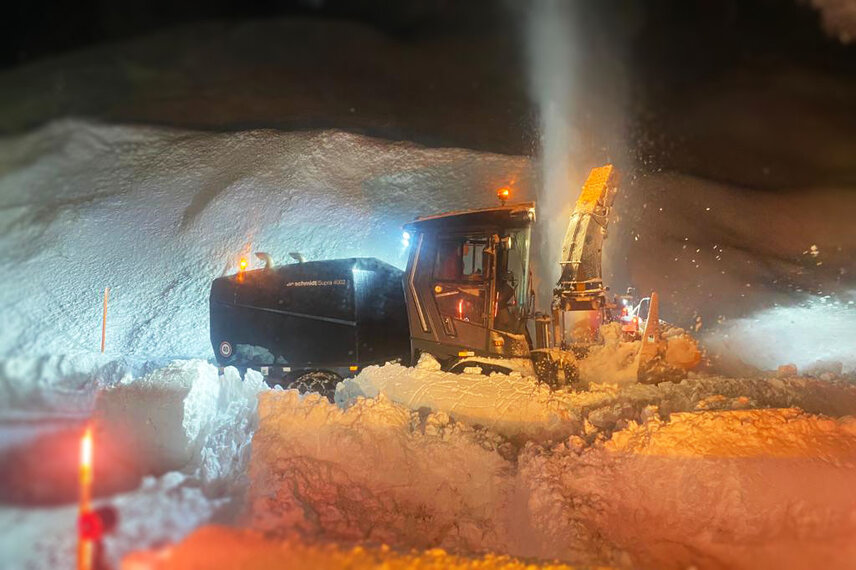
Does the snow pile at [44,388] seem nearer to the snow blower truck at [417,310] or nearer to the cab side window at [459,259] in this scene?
the snow blower truck at [417,310]

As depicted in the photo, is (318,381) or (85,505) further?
(318,381)

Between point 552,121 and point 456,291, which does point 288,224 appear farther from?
point 552,121

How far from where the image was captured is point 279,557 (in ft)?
8.91

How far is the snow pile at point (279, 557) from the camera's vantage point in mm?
2670

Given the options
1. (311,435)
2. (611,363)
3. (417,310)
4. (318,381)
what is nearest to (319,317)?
(318,381)

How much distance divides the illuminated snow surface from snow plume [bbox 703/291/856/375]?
0.63m

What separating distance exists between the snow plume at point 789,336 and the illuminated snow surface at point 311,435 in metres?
0.63

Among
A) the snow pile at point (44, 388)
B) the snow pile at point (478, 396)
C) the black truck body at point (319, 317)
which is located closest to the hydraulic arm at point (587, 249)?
the snow pile at point (478, 396)

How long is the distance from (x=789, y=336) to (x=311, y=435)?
12287 mm

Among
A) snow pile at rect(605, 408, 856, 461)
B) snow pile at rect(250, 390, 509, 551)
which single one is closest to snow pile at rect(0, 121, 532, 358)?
snow pile at rect(250, 390, 509, 551)

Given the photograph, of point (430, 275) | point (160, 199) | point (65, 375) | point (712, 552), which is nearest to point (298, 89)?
point (160, 199)

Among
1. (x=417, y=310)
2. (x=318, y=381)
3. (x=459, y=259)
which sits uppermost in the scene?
(x=459, y=259)

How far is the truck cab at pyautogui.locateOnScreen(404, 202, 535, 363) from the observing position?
24.3 feet

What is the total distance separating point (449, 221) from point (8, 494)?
544 cm
